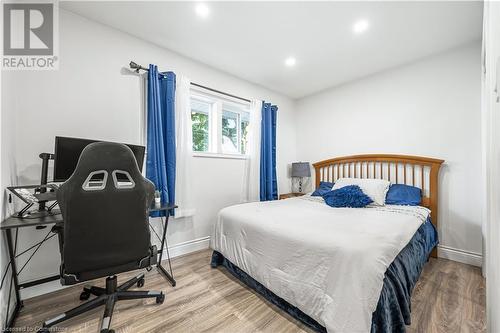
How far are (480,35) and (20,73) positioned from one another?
A: 14.6 ft

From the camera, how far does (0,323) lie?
4.25ft

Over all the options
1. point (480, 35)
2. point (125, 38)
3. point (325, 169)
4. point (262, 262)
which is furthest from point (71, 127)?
point (480, 35)

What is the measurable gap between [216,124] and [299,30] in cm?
157

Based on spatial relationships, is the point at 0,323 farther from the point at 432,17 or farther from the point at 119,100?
the point at 432,17

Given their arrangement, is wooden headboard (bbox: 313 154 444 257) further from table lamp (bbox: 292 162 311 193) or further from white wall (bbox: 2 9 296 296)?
white wall (bbox: 2 9 296 296)

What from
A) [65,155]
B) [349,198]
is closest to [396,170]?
[349,198]

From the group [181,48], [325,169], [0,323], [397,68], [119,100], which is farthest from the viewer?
[325,169]

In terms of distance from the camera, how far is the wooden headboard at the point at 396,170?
8.33ft

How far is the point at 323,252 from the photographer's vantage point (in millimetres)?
1296

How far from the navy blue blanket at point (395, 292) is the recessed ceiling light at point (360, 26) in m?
2.04

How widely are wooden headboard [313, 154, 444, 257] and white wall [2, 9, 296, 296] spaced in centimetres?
205

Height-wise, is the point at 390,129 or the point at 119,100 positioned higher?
the point at 119,100

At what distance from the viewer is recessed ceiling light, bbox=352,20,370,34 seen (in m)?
2.08

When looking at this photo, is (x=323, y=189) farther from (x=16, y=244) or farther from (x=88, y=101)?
(x=16, y=244)
